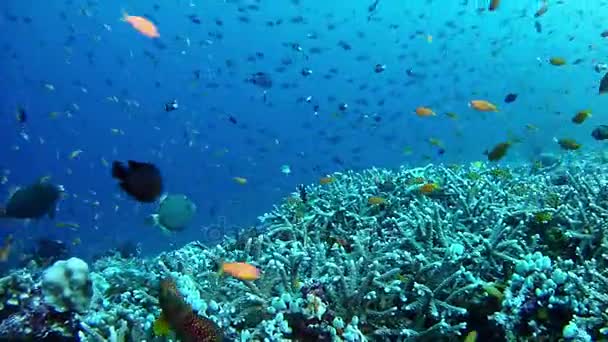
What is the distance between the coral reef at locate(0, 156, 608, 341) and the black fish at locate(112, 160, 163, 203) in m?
0.79

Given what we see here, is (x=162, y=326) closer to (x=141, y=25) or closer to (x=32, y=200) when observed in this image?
(x=32, y=200)

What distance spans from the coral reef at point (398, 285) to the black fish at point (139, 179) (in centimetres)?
79

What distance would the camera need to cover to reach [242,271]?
161 inches

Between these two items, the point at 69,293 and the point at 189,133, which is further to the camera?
the point at 189,133

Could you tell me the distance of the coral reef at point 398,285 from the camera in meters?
3.28

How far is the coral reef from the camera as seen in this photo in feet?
10.7

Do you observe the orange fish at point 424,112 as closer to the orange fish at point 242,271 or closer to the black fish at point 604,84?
the black fish at point 604,84

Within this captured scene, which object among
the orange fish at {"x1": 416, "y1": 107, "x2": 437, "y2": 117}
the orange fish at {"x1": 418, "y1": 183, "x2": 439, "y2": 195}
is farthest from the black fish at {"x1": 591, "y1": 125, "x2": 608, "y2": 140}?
the orange fish at {"x1": 416, "y1": 107, "x2": 437, "y2": 117}

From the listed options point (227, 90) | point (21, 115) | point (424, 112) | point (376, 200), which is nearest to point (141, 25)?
point (21, 115)

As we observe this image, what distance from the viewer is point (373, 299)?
12.3 feet

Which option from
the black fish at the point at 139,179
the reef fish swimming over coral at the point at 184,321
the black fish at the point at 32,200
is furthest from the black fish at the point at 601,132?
the black fish at the point at 32,200

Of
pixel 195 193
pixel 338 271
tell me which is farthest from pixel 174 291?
pixel 195 193

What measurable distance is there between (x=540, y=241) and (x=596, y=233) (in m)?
0.53

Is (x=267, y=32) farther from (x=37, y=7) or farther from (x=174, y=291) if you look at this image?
(x=174, y=291)
